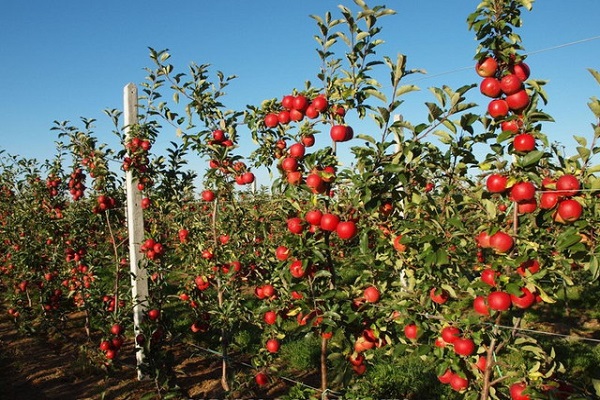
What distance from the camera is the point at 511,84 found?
217 centimetres

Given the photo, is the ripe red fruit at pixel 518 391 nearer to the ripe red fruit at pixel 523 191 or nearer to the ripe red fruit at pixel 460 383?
the ripe red fruit at pixel 460 383

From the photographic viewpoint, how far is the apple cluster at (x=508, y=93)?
7.08 ft

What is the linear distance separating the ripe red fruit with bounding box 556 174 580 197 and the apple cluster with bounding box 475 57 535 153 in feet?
0.69

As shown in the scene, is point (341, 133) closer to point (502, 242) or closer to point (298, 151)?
point (298, 151)

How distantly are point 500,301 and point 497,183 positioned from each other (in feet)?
1.99

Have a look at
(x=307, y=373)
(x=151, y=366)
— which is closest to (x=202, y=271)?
(x=151, y=366)

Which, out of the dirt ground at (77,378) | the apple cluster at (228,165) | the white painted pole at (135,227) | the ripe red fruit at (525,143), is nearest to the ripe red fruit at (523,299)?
the ripe red fruit at (525,143)

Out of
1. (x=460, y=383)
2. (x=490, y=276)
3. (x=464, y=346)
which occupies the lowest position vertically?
(x=460, y=383)

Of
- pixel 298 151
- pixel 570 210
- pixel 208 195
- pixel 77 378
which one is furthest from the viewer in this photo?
pixel 77 378

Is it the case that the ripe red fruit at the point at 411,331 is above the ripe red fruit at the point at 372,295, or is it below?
below

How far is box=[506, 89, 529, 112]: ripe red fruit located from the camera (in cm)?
217

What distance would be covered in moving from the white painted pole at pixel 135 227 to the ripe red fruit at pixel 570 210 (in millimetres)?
3961

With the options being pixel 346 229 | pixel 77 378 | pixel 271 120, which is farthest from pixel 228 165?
pixel 77 378

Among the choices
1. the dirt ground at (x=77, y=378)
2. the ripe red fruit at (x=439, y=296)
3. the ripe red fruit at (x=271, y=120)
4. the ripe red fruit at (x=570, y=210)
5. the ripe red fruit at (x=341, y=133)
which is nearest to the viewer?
the ripe red fruit at (x=570, y=210)
